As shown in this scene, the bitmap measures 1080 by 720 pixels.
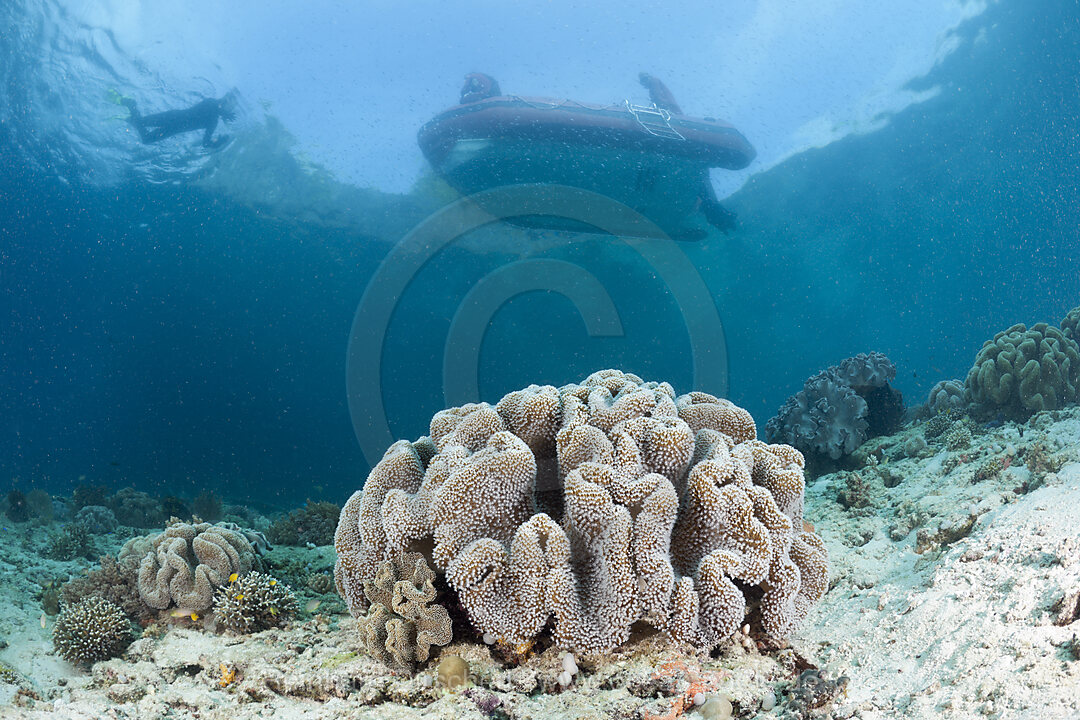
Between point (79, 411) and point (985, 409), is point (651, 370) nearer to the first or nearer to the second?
point (985, 409)

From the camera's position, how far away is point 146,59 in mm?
24156

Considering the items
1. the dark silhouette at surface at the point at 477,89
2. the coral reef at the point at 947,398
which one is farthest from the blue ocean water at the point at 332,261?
the coral reef at the point at 947,398

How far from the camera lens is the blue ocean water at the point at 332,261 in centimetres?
2667

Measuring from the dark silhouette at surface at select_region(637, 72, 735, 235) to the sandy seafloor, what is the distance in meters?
19.9

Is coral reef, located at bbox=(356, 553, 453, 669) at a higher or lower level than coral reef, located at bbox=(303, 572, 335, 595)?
lower

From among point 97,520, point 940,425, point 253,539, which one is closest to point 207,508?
point 97,520

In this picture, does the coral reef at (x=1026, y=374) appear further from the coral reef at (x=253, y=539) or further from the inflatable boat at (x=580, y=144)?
the inflatable boat at (x=580, y=144)

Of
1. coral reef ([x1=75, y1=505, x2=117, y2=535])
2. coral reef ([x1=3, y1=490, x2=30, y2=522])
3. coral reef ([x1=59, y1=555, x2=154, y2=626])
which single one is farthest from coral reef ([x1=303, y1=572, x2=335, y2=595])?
coral reef ([x1=3, y1=490, x2=30, y2=522])

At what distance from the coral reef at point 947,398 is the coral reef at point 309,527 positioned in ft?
31.9

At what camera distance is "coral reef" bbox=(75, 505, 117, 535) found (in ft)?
29.6

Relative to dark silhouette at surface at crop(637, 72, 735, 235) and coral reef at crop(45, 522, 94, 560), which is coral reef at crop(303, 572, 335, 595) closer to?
coral reef at crop(45, 522, 94, 560)

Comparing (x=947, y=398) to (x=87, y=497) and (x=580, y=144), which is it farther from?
(x=87, y=497)

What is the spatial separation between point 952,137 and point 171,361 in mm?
63525

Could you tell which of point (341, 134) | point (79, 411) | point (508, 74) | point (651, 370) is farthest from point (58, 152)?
point (651, 370)
